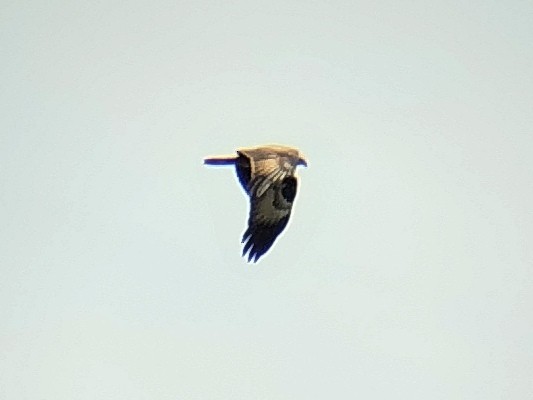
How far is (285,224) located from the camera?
58.5 feet

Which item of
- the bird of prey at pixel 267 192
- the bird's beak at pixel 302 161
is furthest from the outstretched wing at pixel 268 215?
the bird's beak at pixel 302 161

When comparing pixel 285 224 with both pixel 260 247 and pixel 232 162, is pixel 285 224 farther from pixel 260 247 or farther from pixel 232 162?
pixel 232 162

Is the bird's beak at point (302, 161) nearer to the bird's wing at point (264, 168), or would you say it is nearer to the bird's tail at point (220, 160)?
the bird's wing at point (264, 168)

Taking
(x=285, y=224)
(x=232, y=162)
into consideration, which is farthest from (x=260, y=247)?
(x=232, y=162)

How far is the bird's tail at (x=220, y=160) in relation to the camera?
19094mm

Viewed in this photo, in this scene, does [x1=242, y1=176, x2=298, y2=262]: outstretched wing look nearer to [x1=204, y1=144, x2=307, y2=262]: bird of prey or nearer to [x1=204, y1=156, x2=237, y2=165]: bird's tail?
[x1=204, y1=144, x2=307, y2=262]: bird of prey

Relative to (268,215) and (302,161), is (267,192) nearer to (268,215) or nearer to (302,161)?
(268,215)

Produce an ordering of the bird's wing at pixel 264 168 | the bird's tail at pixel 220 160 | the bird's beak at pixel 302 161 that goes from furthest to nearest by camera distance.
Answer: the bird's tail at pixel 220 160
the bird's beak at pixel 302 161
the bird's wing at pixel 264 168

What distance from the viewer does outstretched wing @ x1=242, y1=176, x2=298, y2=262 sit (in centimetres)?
1750

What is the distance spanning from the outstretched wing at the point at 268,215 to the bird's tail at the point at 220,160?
1.57m

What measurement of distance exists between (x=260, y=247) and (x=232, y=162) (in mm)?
1705

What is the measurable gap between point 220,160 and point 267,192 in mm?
1873

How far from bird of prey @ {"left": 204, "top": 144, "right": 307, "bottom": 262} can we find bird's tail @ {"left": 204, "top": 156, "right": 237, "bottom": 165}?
3.28 feet

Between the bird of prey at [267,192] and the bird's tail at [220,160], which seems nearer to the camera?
the bird of prey at [267,192]
